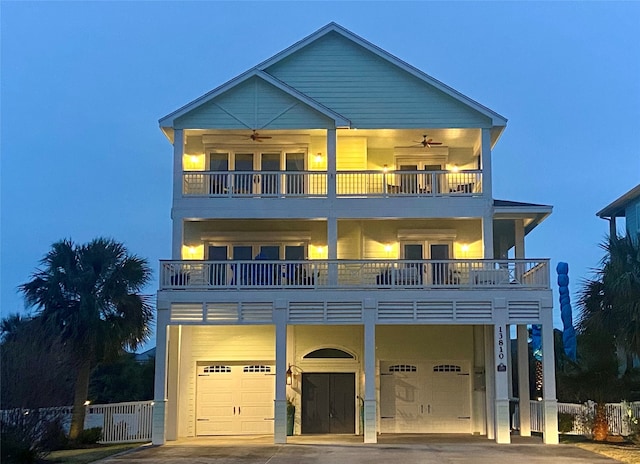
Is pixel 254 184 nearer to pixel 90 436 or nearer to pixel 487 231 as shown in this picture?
pixel 487 231

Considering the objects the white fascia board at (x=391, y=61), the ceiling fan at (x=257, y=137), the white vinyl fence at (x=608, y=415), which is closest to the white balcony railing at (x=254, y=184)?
the ceiling fan at (x=257, y=137)

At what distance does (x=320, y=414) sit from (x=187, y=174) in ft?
28.1

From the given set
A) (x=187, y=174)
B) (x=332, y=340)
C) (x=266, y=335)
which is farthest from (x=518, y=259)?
(x=187, y=174)

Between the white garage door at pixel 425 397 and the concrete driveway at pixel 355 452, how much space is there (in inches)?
80.2

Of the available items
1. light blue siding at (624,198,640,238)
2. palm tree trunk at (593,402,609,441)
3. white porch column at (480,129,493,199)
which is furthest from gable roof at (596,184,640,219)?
palm tree trunk at (593,402,609,441)

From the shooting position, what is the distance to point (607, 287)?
23312 mm

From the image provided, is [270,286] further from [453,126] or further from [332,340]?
[453,126]

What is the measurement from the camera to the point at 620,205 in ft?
122

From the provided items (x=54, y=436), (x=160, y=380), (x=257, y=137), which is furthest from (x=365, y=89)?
(x=54, y=436)

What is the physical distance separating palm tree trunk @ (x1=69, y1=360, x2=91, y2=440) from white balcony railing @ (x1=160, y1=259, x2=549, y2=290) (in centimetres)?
348

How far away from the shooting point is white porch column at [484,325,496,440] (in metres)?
24.6

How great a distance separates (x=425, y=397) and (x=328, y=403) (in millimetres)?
3139

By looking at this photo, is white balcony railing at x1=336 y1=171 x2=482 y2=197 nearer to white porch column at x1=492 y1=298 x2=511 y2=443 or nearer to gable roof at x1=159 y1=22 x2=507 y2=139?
gable roof at x1=159 y1=22 x2=507 y2=139

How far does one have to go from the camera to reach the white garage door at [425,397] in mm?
27141
